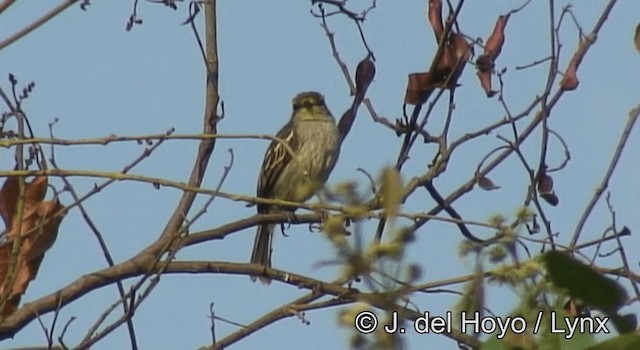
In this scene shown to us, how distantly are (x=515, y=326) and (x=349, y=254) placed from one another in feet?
0.82

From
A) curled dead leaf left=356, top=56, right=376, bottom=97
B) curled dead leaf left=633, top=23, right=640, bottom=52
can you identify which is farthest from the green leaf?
curled dead leaf left=356, top=56, right=376, bottom=97

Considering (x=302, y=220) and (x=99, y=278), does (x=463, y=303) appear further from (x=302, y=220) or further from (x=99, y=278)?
(x=302, y=220)

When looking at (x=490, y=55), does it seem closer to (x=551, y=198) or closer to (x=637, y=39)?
(x=551, y=198)

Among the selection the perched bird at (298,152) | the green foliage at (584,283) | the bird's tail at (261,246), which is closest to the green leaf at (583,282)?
the green foliage at (584,283)

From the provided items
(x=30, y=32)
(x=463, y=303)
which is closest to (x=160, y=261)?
(x=30, y=32)

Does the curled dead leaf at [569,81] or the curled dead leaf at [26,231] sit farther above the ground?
the curled dead leaf at [569,81]

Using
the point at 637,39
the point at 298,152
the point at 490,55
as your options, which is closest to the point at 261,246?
the point at 298,152

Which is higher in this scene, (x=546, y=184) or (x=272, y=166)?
(x=272, y=166)

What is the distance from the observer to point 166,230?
3.63 meters

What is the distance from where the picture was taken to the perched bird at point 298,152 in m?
7.46

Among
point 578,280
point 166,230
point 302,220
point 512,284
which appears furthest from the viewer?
point 302,220

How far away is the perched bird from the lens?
7457 millimetres

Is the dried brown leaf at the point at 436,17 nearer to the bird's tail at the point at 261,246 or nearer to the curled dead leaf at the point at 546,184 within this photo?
the curled dead leaf at the point at 546,184

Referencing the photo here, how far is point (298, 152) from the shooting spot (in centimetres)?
770
